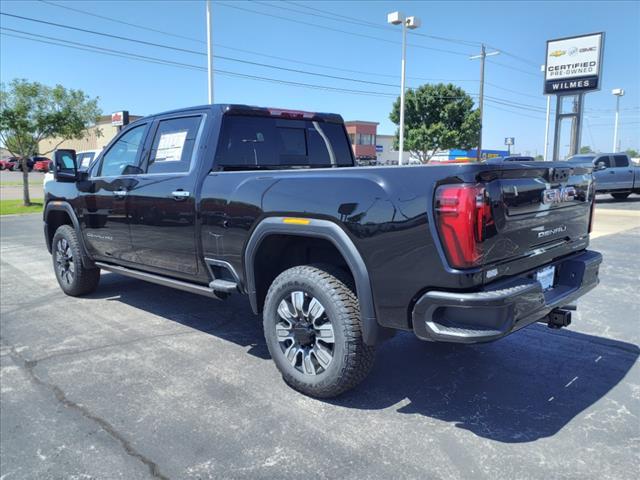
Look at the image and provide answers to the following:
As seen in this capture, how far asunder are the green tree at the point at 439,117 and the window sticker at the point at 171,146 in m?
33.0

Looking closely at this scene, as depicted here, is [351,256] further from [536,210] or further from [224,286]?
[224,286]

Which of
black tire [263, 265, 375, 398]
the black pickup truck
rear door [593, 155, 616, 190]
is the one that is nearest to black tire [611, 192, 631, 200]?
rear door [593, 155, 616, 190]

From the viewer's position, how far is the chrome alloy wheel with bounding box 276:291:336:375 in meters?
3.29

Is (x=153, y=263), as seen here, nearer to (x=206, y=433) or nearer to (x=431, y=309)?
(x=206, y=433)

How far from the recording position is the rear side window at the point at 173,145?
4.33 m

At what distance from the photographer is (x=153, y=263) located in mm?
4711

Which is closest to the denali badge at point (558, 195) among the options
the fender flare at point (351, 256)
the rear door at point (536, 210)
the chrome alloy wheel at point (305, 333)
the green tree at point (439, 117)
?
the rear door at point (536, 210)

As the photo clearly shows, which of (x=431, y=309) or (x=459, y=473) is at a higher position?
(x=431, y=309)

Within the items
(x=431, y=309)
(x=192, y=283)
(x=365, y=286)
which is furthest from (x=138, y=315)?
(x=431, y=309)

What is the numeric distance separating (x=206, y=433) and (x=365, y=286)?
1.27 meters

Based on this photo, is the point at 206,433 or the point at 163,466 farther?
the point at 206,433

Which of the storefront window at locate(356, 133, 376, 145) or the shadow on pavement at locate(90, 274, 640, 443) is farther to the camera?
the storefront window at locate(356, 133, 376, 145)

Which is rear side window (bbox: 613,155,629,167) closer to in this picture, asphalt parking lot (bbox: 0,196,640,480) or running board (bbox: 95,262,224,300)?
asphalt parking lot (bbox: 0,196,640,480)

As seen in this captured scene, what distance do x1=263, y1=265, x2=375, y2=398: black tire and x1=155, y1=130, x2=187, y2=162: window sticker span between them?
5.42ft
